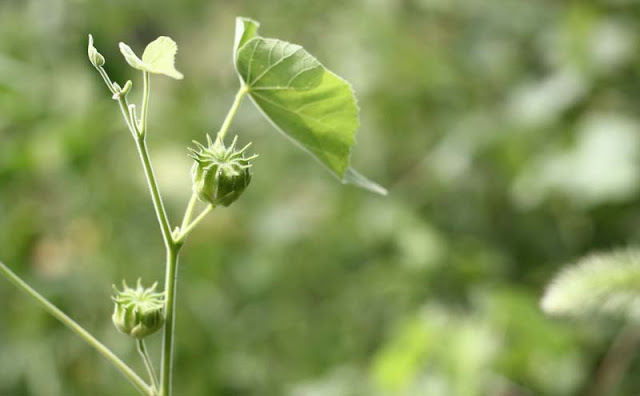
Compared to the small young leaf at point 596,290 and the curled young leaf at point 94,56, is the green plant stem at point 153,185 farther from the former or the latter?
the small young leaf at point 596,290

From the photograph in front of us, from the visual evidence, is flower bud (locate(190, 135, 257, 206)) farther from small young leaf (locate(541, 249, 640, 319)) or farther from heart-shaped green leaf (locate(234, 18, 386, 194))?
small young leaf (locate(541, 249, 640, 319))

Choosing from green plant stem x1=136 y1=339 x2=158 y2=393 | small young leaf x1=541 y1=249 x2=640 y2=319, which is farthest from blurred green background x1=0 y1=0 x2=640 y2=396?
green plant stem x1=136 y1=339 x2=158 y2=393

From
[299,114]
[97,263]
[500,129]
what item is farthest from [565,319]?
[299,114]

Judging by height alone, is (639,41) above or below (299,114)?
above

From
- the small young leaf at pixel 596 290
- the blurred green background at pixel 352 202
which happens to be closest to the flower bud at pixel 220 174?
the small young leaf at pixel 596 290

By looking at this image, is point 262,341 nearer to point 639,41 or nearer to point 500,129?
point 500,129
